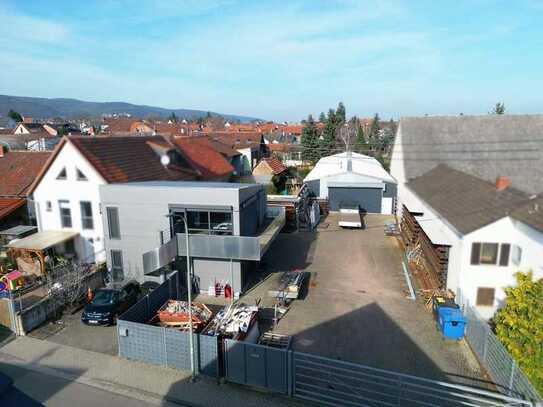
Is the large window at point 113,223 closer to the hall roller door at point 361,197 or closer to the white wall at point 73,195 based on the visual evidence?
the white wall at point 73,195

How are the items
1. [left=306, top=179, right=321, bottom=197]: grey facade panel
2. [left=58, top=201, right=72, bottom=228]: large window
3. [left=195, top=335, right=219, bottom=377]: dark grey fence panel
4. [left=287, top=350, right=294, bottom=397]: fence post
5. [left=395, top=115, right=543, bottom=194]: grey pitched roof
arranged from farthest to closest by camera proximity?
[left=306, top=179, right=321, bottom=197]: grey facade panel < [left=395, top=115, right=543, bottom=194]: grey pitched roof < [left=58, top=201, right=72, bottom=228]: large window < [left=195, top=335, right=219, bottom=377]: dark grey fence panel < [left=287, top=350, right=294, bottom=397]: fence post

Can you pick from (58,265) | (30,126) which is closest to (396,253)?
(58,265)

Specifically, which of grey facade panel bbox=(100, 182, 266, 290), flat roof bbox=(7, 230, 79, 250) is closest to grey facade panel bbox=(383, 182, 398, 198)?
grey facade panel bbox=(100, 182, 266, 290)

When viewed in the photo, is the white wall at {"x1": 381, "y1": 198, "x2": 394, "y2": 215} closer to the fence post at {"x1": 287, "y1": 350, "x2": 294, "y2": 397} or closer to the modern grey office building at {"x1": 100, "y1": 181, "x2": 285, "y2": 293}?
the modern grey office building at {"x1": 100, "y1": 181, "x2": 285, "y2": 293}

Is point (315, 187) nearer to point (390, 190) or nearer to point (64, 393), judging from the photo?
point (390, 190)

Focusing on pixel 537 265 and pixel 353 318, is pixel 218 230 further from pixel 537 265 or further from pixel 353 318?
pixel 537 265
